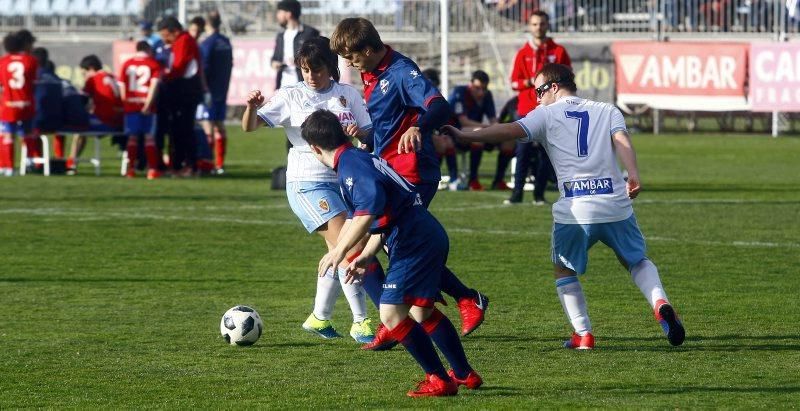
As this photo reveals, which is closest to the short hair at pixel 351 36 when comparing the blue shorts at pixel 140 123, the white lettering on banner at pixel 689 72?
the blue shorts at pixel 140 123

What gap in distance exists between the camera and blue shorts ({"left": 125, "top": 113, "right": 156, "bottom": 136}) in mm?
21141

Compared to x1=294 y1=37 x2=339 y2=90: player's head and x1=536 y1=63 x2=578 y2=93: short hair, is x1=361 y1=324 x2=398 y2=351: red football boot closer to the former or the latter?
x1=294 y1=37 x2=339 y2=90: player's head

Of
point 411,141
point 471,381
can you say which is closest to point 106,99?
point 411,141

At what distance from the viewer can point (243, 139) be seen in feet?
101

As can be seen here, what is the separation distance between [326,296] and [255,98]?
1237mm

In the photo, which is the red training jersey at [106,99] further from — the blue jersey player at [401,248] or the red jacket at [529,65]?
the blue jersey player at [401,248]

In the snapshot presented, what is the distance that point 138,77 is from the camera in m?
20.8

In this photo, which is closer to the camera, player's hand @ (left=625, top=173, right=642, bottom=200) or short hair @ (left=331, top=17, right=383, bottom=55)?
short hair @ (left=331, top=17, right=383, bottom=55)

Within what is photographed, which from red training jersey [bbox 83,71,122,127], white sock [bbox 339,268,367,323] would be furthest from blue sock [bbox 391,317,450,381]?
red training jersey [bbox 83,71,122,127]

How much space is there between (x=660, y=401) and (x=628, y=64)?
23845 mm

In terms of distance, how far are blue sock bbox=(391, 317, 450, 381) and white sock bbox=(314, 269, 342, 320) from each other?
2000 mm

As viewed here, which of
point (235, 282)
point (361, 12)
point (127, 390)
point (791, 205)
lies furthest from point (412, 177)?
point (361, 12)

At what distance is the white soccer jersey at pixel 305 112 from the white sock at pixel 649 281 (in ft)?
5.70

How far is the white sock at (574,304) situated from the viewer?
829cm
